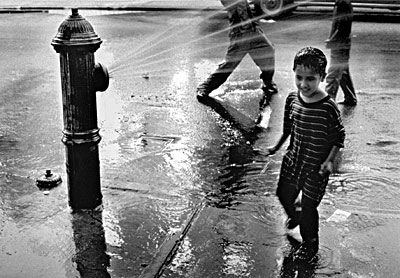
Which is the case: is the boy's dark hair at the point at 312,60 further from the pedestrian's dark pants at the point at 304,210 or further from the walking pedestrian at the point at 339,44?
the walking pedestrian at the point at 339,44

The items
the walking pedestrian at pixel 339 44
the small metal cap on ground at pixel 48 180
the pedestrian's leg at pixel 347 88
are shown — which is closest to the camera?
the small metal cap on ground at pixel 48 180

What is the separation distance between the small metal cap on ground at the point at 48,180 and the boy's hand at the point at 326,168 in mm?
2298

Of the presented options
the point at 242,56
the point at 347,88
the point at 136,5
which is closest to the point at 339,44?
the point at 347,88

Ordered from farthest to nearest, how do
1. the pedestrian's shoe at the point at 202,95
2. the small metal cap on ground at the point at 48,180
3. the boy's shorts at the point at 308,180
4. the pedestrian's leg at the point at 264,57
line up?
the pedestrian's leg at the point at 264,57 < the pedestrian's shoe at the point at 202,95 < the small metal cap on ground at the point at 48,180 < the boy's shorts at the point at 308,180

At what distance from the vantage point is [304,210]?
401cm

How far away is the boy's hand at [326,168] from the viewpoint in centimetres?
381

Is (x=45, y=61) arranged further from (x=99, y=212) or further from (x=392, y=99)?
(x=99, y=212)

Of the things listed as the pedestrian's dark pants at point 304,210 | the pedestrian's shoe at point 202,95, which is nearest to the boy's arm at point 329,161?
the pedestrian's dark pants at point 304,210

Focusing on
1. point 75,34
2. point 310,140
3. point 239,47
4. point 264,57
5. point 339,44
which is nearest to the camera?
point 310,140

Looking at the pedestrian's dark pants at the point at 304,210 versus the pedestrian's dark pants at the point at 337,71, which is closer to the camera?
the pedestrian's dark pants at the point at 304,210

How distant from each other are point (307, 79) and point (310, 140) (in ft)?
1.25

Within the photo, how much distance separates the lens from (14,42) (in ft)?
40.9

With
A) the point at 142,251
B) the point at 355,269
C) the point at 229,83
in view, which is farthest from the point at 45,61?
the point at 355,269

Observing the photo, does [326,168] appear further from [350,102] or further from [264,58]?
[264,58]
